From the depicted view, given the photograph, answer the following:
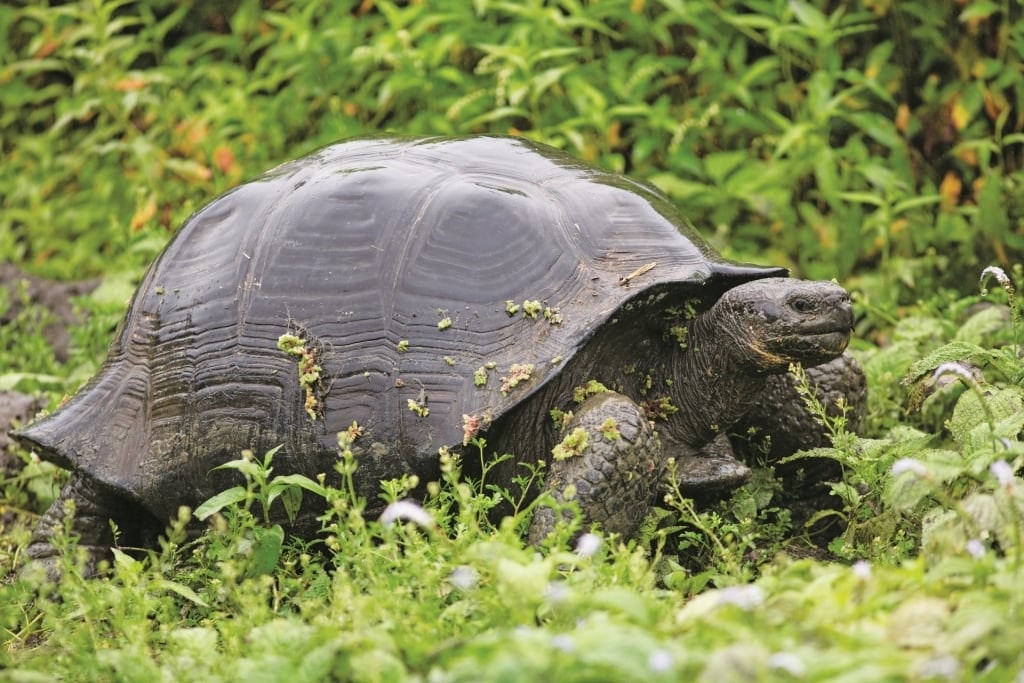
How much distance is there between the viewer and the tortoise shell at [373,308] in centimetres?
364

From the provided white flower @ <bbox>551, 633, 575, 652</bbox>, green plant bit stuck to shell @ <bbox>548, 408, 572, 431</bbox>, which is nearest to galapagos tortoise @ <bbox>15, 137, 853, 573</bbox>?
green plant bit stuck to shell @ <bbox>548, 408, 572, 431</bbox>

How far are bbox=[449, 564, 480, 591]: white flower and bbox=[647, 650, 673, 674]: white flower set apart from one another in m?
0.54

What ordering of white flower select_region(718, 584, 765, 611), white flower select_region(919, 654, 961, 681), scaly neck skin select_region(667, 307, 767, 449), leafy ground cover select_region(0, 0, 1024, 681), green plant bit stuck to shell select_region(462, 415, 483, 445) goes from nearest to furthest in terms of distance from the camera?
white flower select_region(919, 654, 961, 681) → white flower select_region(718, 584, 765, 611) → leafy ground cover select_region(0, 0, 1024, 681) → green plant bit stuck to shell select_region(462, 415, 483, 445) → scaly neck skin select_region(667, 307, 767, 449)

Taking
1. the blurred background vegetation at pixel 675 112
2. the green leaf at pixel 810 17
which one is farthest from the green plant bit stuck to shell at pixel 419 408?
the green leaf at pixel 810 17

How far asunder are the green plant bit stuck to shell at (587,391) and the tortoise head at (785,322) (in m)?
0.42

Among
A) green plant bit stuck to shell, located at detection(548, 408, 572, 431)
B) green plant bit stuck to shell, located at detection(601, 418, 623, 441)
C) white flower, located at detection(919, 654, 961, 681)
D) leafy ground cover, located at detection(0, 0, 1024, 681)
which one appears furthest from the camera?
green plant bit stuck to shell, located at detection(548, 408, 572, 431)

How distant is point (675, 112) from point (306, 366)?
366 cm

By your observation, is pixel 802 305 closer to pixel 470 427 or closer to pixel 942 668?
pixel 470 427

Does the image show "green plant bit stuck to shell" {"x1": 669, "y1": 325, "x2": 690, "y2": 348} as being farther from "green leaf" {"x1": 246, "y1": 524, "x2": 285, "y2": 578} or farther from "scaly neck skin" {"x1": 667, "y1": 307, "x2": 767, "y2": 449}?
"green leaf" {"x1": 246, "y1": 524, "x2": 285, "y2": 578}

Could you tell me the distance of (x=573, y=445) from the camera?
3.42m

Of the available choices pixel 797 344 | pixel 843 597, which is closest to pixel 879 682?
pixel 843 597

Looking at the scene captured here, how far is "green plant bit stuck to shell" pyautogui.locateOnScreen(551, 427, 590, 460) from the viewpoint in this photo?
134 inches

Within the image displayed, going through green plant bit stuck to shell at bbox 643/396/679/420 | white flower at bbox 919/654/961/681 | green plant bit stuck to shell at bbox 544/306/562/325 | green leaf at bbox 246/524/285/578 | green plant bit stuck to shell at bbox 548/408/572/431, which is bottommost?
green leaf at bbox 246/524/285/578

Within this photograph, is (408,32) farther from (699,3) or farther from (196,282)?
(196,282)
